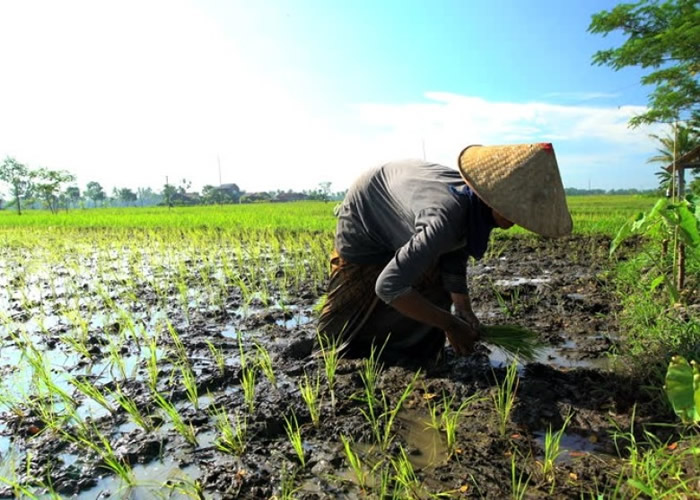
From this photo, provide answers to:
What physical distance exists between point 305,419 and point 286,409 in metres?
0.09

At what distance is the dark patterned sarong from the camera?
2.64 m

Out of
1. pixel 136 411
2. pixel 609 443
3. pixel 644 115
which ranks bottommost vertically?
pixel 609 443

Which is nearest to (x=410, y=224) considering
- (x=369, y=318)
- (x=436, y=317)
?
(x=436, y=317)

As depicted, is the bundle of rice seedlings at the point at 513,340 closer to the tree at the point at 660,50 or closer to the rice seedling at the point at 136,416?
the rice seedling at the point at 136,416

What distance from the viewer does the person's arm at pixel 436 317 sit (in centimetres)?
200

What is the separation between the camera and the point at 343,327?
8.86 feet

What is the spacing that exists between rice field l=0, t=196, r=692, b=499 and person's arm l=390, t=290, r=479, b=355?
0.22m

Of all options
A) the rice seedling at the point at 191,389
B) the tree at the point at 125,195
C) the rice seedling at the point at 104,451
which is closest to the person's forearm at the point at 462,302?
the rice seedling at the point at 191,389

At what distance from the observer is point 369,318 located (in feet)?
8.84

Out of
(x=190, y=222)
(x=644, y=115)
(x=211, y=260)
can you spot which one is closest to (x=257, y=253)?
(x=211, y=260)

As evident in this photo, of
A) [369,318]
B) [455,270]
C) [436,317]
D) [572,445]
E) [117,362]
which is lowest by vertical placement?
[572,445]

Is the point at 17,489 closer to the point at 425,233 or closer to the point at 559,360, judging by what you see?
the point at 425,233

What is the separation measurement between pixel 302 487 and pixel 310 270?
385 centimetres

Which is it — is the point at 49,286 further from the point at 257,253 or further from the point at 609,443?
the point at 609,443
